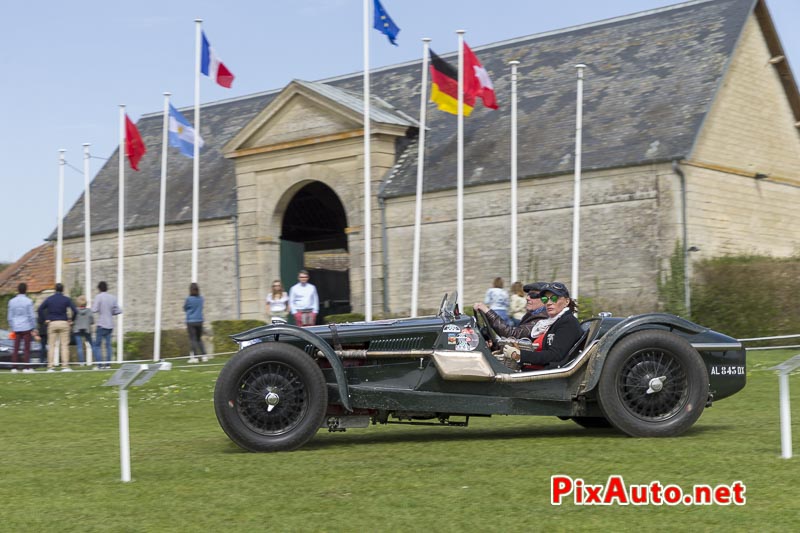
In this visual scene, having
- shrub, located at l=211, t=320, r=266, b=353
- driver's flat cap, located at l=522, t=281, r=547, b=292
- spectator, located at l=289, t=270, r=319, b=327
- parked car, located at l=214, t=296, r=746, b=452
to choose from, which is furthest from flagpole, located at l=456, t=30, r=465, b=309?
parked car, located at l=214, t=296, r=746, b=452

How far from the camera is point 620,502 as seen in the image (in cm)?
Result: 614

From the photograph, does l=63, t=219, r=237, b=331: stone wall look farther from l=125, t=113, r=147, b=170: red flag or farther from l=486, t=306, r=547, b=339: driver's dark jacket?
l=486, t=306, r=547, b=339: driver's dark jacket

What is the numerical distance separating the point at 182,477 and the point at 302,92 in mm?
23938

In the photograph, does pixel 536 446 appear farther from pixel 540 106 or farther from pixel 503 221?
pixel 540 106

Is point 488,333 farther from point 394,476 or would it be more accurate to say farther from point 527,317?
point 394,476

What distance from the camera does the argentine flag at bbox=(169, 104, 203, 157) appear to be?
2898 centimetres

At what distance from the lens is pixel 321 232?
38156 mm

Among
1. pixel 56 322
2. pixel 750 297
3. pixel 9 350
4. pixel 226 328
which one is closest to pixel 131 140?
pixel 226 328

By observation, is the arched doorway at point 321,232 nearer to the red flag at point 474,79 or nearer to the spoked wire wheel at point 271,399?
the red flag at point 474,79

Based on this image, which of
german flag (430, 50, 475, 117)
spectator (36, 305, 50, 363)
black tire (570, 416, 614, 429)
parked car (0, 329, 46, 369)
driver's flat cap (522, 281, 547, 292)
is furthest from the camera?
german flag (430, 50, 475, 117)

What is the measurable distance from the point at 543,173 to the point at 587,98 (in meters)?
2.77

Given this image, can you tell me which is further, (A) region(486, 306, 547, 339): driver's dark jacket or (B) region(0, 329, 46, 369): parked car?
(B) region(0, 329, 46, 369): parked car

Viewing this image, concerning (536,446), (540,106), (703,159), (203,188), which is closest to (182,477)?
(536,446)

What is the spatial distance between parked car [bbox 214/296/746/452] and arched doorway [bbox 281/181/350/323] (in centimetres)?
2348
